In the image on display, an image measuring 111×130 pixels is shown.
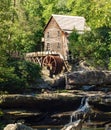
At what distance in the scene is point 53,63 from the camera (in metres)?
47.9

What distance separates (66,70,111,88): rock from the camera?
34.9 metres

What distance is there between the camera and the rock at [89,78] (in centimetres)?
3488

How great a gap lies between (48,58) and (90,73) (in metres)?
14.4

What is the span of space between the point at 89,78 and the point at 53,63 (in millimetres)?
12930

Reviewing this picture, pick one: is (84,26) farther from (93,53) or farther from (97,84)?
(97,84)

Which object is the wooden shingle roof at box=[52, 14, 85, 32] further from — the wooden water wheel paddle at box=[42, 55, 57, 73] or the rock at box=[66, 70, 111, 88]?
the rock at box=[66, 70, 111, 88]

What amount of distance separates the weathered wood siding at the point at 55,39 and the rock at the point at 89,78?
814 inches

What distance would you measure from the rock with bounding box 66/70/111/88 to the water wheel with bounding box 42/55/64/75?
40.5ft

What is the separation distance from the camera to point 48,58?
49281mm

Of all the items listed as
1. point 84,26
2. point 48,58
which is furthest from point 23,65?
point 84,26

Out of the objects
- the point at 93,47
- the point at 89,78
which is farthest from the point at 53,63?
the point at 89,78

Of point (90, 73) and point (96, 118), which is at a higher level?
point (90, 73)

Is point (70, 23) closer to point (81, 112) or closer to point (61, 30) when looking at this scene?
point (61, 30)

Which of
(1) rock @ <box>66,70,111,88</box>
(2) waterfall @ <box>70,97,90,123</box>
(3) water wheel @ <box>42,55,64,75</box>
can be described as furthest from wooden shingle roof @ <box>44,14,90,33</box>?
(2) waterfall @ <box>70,97,90,123</box>
